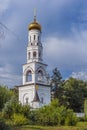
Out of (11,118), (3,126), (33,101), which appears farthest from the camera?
(33,101)

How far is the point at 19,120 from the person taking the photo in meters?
38.5

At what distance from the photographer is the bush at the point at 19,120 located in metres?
38.1

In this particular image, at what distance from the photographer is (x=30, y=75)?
70.6m

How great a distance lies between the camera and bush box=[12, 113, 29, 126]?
1501 inches

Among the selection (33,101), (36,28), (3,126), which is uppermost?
(36,28)

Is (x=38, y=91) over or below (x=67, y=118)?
over

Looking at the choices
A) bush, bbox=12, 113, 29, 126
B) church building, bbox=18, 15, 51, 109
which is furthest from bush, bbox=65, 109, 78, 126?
church building, bbox=18, 15, 51, 109

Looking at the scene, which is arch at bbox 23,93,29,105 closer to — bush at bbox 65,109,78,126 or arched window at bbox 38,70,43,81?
arched window at bbox 38,70,43,81

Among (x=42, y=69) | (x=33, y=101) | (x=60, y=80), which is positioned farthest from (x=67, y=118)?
(x=60, y=80)

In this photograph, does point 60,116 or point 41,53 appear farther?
point 41,53

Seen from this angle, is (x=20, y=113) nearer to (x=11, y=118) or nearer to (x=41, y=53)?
(x=11, y=118)

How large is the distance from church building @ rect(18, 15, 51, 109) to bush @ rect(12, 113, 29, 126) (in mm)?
27768

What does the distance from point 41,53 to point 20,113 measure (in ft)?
98.2

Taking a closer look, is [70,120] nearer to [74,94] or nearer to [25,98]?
[25,98]
